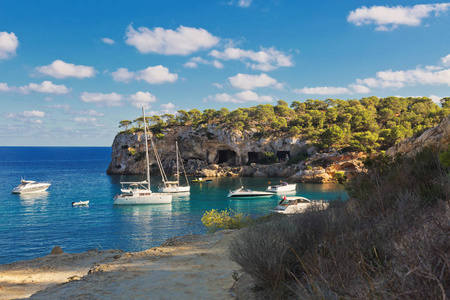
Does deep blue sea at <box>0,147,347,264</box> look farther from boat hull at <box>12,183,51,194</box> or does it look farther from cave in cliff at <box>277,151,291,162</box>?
cave in cliff at <box>277,151,291,162</box>

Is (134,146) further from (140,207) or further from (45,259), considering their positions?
(45,259)

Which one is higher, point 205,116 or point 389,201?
point 205,116

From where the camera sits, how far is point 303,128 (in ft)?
206

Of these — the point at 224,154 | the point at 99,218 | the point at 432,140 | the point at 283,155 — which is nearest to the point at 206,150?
the point at 224,154

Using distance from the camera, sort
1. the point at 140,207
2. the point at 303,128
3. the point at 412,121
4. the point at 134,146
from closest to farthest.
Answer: the point at 140,207, the point at 412,121, the point at 303,128, the point at 134,146

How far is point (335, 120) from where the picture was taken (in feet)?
211

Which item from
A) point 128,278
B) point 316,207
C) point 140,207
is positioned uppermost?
point 316,207

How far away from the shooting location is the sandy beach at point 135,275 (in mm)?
6848

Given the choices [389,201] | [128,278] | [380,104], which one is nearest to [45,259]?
[128,278]

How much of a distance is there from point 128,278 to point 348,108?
65.9 metres

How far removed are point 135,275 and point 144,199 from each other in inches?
1108

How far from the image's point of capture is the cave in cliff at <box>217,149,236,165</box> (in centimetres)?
7119

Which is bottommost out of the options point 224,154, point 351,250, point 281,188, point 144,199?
point 144,199

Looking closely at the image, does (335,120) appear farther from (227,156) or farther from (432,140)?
(432,140)
